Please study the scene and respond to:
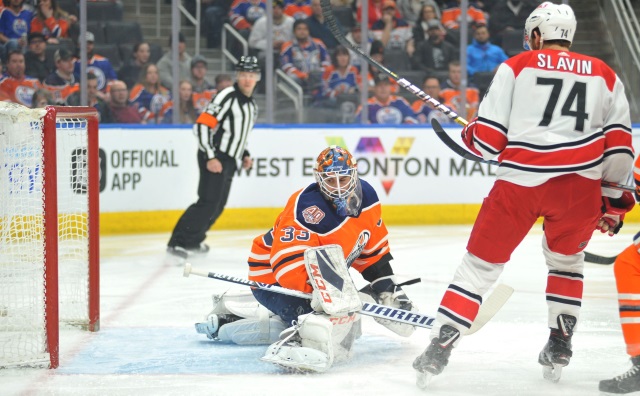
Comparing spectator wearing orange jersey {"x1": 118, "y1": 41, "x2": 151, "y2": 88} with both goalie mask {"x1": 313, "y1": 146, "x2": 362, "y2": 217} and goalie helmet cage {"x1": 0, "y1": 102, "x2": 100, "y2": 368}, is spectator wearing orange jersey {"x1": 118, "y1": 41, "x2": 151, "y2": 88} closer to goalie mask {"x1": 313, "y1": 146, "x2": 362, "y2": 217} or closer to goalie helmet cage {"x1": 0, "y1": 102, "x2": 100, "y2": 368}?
goalie helmet cage {"x1": 0, "y1": 102, "x2": 100, "y2": 368}

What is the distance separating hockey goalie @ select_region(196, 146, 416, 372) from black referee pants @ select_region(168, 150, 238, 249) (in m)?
2.41

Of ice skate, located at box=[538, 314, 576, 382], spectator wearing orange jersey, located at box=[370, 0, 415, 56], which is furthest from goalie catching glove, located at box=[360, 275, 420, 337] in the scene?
spectator wearing orange jersey, located at box=[370, 0, 415, 56]

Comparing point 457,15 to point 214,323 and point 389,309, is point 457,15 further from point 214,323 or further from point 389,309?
point 389,309

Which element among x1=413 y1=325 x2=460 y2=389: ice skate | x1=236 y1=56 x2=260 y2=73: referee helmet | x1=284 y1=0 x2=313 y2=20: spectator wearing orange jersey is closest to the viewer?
x1=413 y1=325 x2=460 y2=389: ice skate

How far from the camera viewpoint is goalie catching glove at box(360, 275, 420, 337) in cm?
381

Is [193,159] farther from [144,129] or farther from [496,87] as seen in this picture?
[496,87]

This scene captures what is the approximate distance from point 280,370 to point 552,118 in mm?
1210

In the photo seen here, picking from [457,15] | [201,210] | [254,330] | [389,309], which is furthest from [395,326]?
[457,15]

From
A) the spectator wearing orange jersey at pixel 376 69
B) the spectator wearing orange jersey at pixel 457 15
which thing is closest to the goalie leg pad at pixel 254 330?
the spectator wearing orange jersey at pixel 376 69

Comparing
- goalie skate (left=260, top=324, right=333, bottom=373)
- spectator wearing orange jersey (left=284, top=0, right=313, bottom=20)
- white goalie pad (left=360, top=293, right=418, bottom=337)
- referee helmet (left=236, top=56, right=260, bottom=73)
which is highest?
spectator wearing orange jersey (left=284, top=0, right=313, bottom=20)

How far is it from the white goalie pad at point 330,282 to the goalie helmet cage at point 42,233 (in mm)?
852

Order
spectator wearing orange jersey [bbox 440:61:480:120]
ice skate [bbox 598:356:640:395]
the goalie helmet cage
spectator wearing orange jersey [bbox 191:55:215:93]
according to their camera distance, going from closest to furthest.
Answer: ice skate [bbox 598:356:640:395] → the goalie helmet cage → spectator wearing orange jersey [bbox 191:55:215:93] → spectator wearing orange jersey [bbox 440:61:480:120]

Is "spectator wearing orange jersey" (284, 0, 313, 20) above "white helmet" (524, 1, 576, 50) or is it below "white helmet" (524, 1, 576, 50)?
below

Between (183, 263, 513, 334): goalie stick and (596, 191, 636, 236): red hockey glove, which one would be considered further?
(183, 263, 513, 334): goalie stick
